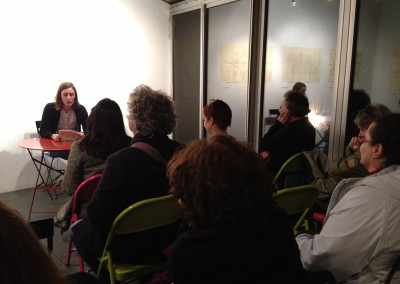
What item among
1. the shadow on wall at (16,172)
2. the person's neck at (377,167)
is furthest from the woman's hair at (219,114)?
the shadow on wall at (16,172)

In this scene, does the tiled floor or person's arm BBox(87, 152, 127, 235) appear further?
the tiled floor

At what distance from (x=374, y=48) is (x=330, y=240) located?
6.80 ft

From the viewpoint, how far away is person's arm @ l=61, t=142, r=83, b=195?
7.56 feet

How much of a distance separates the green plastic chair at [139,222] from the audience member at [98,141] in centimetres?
67

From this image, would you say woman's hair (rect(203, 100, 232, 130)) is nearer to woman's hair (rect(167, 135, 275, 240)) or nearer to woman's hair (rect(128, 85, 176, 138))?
woman's hair (rect(128, 85, 176, 138))

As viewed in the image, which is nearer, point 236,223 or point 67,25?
point 236,223

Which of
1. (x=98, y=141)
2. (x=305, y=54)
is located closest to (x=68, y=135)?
(x=98, y=141)

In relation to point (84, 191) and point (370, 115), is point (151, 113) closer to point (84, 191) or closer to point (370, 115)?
point (84, 191)

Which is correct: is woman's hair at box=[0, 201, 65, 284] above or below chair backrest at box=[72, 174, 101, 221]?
above

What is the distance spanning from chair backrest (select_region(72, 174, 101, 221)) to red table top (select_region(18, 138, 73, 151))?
1.04 meters

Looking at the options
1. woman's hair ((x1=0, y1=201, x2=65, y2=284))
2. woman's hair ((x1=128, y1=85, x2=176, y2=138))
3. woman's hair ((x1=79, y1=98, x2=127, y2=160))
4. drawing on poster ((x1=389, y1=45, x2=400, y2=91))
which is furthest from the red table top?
drawing on poster ((x1=389, y1=45, x2=400, y2=91))

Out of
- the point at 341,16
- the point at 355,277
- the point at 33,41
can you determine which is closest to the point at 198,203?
the point at 355,277

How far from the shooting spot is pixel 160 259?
1716mm

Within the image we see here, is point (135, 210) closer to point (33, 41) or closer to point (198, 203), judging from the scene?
point (198, 203)
